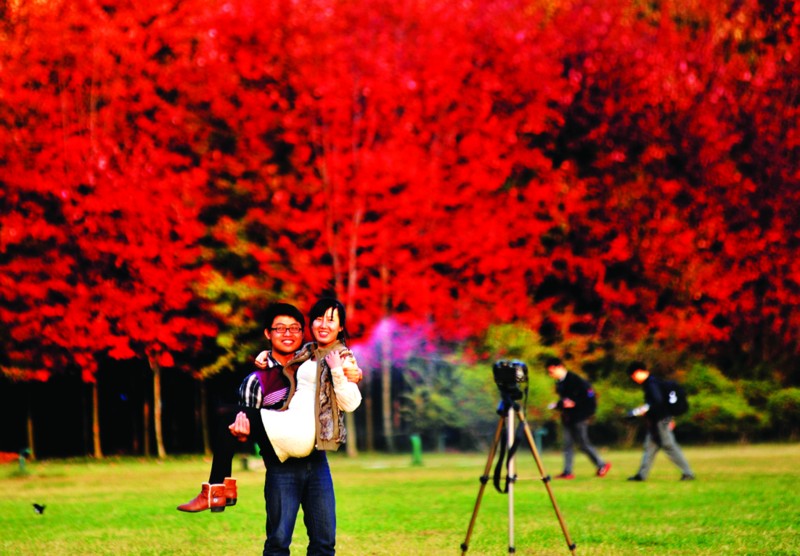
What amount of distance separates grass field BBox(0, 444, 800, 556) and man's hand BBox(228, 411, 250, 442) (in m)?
4.28

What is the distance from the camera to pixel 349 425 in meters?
29.8

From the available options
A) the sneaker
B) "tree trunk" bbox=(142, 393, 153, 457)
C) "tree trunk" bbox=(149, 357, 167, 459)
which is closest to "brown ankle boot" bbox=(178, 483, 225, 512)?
the sneaker

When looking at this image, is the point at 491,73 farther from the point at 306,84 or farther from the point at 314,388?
the point at 314,388

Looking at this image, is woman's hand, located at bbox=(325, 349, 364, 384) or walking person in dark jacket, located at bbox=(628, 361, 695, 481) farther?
walking person in dark jacket, located at bbox=(628, 361, 695, 481)

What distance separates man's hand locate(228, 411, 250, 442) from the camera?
720 centimetres

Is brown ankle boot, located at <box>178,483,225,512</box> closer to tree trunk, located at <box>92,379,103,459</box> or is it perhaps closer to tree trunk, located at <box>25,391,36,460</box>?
tree trunk, located at <box>92,379,103,459</box>

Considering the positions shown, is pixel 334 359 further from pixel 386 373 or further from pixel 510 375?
pixel 386 373

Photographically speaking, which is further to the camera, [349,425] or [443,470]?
[349,425]

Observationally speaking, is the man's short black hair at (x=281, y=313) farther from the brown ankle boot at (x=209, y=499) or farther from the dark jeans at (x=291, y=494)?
the brown ankle boot at (x=209, y=499)

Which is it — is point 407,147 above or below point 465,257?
above

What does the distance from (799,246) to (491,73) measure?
27.3 ft

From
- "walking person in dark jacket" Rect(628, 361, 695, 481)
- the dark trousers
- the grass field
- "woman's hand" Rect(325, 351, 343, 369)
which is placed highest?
"woman's hand" Rect(325, 351, 343, 369)

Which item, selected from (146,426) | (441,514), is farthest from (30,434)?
(441,514)

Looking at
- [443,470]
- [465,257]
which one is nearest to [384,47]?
[465,257]
